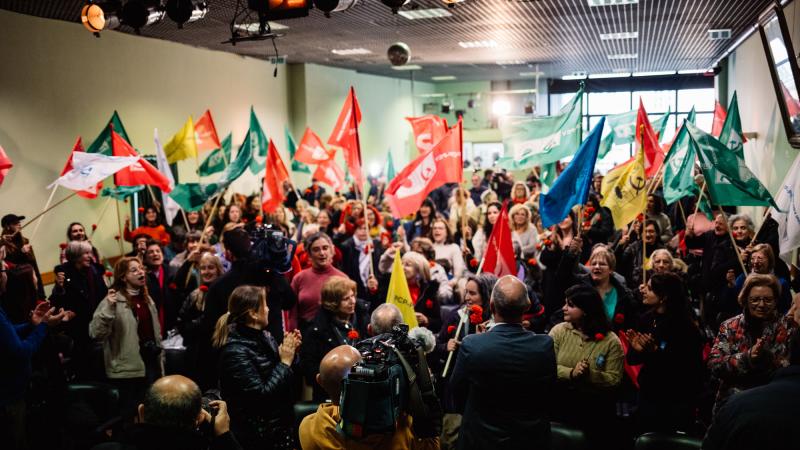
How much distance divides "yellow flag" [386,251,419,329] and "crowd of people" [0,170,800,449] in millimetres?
300

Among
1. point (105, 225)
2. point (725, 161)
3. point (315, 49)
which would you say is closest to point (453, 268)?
point (725, 161)

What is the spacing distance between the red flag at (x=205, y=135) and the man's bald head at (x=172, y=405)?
9.42 metres

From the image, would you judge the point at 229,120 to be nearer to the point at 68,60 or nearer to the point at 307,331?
the point at 68,60

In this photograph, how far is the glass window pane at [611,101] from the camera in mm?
24953

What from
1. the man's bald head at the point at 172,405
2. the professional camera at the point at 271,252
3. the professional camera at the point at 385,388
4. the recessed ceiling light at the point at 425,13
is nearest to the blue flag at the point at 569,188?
the professional camera at the point at 271,252

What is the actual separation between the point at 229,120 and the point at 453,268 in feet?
31.1

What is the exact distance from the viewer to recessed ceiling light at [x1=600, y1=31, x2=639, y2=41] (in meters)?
14.3

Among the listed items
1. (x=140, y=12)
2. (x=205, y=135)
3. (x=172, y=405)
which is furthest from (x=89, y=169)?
(x=172, y=405)

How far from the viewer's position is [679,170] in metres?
7.48

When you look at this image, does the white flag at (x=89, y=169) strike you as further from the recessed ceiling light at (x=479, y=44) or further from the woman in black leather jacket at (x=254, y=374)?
the recessed ceiling light at (x=479, y=44)

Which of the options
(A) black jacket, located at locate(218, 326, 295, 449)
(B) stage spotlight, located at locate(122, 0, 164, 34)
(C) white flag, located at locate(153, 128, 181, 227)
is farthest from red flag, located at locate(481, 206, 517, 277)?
(C) white flag, located at locate(153, 128, 181, 227)

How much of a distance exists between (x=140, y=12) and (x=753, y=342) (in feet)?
22.2

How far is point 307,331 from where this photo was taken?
A: 504 centimetres

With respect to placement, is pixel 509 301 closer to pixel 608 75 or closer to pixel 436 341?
pixel 436 341
